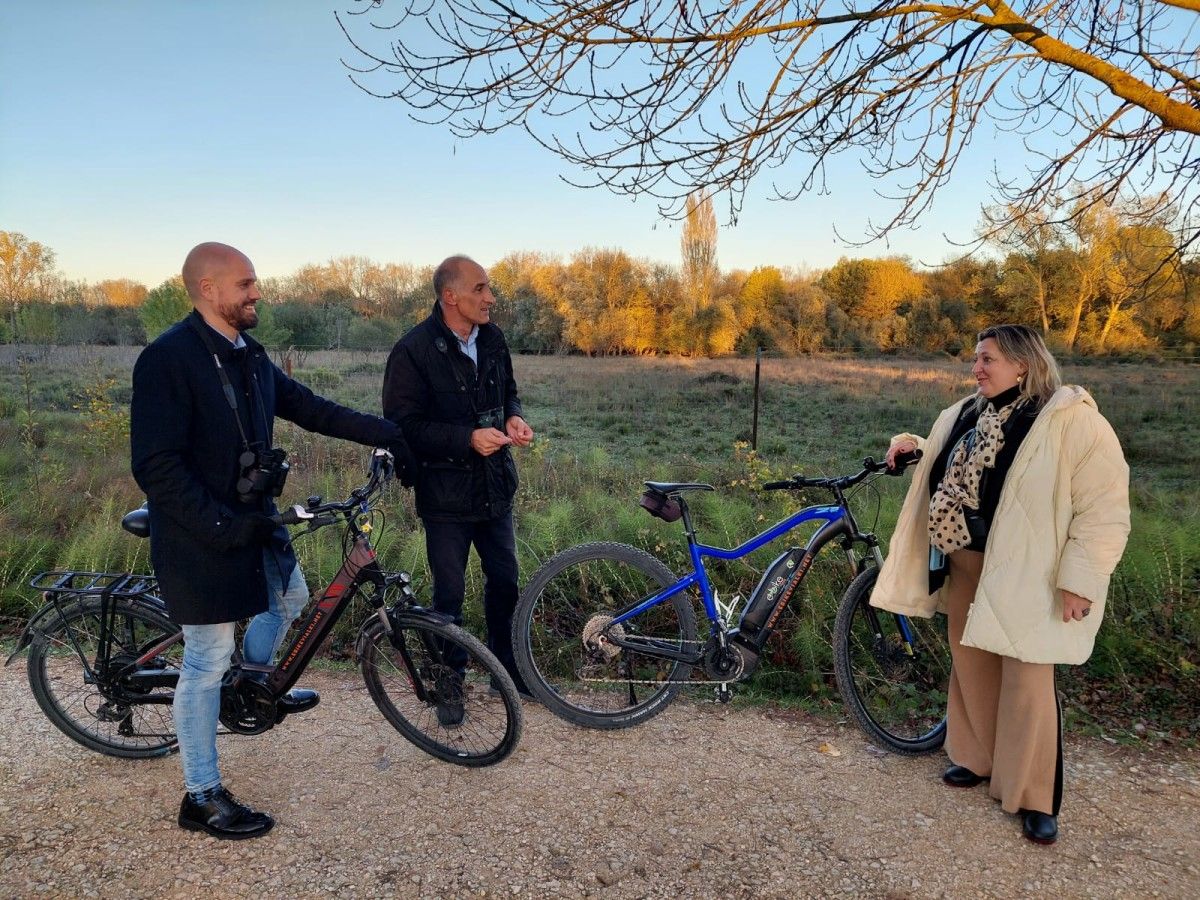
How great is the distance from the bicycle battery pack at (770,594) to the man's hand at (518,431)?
140 centimetres

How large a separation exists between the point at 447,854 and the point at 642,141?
424 centimetres

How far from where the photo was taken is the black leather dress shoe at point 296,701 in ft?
10.7

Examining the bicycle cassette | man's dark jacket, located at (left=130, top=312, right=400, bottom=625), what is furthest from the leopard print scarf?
man's dark jacket, located at (left=130, top=312, right=400, bottom=625)

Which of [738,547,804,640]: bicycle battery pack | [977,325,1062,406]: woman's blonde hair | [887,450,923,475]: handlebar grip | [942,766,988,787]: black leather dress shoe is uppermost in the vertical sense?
[977,325,1062,406]: woman's blonde hair

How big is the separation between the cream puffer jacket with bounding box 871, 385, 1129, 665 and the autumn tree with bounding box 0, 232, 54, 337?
15196 mm

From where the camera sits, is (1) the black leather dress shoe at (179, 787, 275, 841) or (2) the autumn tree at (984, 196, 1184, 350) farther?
(2) the autumn tree at (984, 196, 1184, 350)

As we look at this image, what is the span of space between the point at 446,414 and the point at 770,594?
1.87 metres

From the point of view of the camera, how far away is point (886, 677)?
3.89 m

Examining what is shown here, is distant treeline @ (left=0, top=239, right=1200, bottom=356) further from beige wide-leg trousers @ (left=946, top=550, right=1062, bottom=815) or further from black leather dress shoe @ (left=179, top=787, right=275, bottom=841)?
black leather dress shoe @ (left=179, top=787, right=275, bottom=841)


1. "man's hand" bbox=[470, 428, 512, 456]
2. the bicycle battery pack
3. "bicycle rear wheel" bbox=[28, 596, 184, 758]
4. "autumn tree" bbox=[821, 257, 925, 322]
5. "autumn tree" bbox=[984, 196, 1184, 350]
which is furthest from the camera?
"autumn tree" bbox=[821, 257, 925, 322]

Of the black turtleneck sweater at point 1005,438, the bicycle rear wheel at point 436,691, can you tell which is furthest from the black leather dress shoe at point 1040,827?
the bicycle rear wheel at point 436,691

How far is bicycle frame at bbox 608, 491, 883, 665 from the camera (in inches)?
146

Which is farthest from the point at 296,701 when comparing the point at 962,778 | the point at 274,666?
the point at 962,778

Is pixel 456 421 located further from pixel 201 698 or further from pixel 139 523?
pixel 201 698
